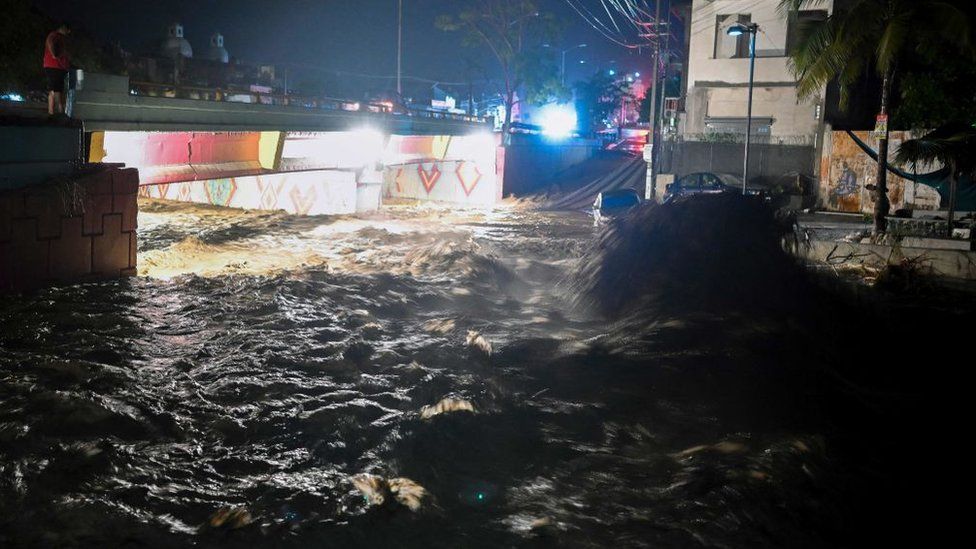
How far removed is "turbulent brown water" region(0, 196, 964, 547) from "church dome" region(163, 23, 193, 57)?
151 feet

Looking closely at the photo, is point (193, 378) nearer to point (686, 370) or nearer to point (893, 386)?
point (686, 370)

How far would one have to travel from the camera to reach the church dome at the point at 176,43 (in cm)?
5553

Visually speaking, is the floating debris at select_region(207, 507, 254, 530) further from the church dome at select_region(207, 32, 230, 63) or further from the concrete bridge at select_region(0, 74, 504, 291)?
the church dome at select_region(207, 32, 230, 63)

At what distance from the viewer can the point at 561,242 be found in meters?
26.9

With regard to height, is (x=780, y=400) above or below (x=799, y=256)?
below

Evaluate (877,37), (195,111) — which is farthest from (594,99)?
(195,111)

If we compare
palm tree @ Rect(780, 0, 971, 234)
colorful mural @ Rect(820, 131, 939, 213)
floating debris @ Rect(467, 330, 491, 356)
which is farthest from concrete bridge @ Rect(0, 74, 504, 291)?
colorful mural @ Rect(820, 131, 939, 213)

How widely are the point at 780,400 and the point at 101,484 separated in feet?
25.6

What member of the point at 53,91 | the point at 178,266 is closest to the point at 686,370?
the point at 53,91

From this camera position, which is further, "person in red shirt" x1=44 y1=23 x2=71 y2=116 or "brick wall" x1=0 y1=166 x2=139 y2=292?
"person in red shirt" x1=44 y1=23 x2=71 y2=116

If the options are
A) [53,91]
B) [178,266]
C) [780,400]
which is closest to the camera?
[780,400]

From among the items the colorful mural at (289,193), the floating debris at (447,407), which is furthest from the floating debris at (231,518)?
the colorful mural at (289,193)

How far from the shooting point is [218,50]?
2445 inches

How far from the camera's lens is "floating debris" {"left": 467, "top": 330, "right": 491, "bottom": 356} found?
12055 mm
